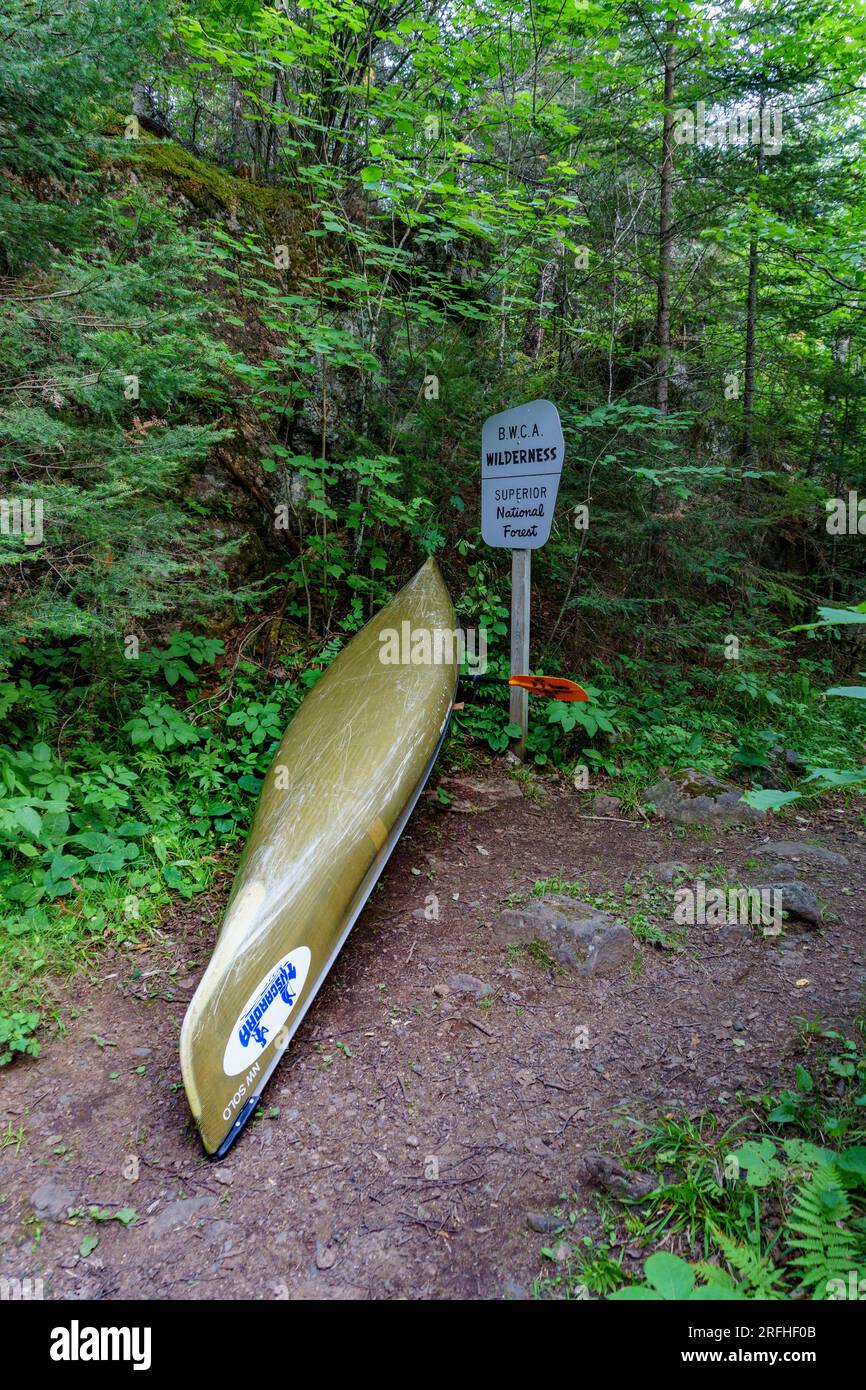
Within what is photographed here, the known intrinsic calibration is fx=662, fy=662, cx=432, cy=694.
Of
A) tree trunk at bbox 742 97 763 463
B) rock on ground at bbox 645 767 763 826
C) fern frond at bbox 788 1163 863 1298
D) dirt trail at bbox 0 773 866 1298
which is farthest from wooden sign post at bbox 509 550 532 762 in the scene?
fern frond at bbox 788 1163 863 1298

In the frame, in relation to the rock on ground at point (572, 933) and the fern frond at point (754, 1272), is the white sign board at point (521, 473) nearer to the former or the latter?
the rock on ground at point (572, 933)

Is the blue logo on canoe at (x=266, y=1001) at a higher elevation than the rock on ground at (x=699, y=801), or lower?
lower

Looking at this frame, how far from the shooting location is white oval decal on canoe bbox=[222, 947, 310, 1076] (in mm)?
2094

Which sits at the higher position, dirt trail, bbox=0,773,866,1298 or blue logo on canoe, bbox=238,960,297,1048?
blue logo on canoe, bbox=238,960,297,1048

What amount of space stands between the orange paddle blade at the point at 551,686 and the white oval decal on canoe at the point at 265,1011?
2258mm

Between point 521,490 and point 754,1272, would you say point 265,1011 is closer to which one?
point 754,1272

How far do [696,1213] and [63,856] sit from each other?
2751mm

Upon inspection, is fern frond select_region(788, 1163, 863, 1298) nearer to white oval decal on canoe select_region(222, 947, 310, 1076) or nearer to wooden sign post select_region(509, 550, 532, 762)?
white oval decal on canoe select_region(222, 947, 310, 1076)

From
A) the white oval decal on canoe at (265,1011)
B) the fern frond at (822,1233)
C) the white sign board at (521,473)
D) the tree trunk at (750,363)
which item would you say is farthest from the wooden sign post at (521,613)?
the fern frond at (822,1233)

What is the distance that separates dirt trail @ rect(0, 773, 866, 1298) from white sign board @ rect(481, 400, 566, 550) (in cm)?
233

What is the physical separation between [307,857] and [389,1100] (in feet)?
3.04

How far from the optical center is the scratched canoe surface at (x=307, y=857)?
6.81ft

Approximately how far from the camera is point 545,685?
166 inches

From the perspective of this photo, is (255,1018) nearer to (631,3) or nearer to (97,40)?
(97,40)
